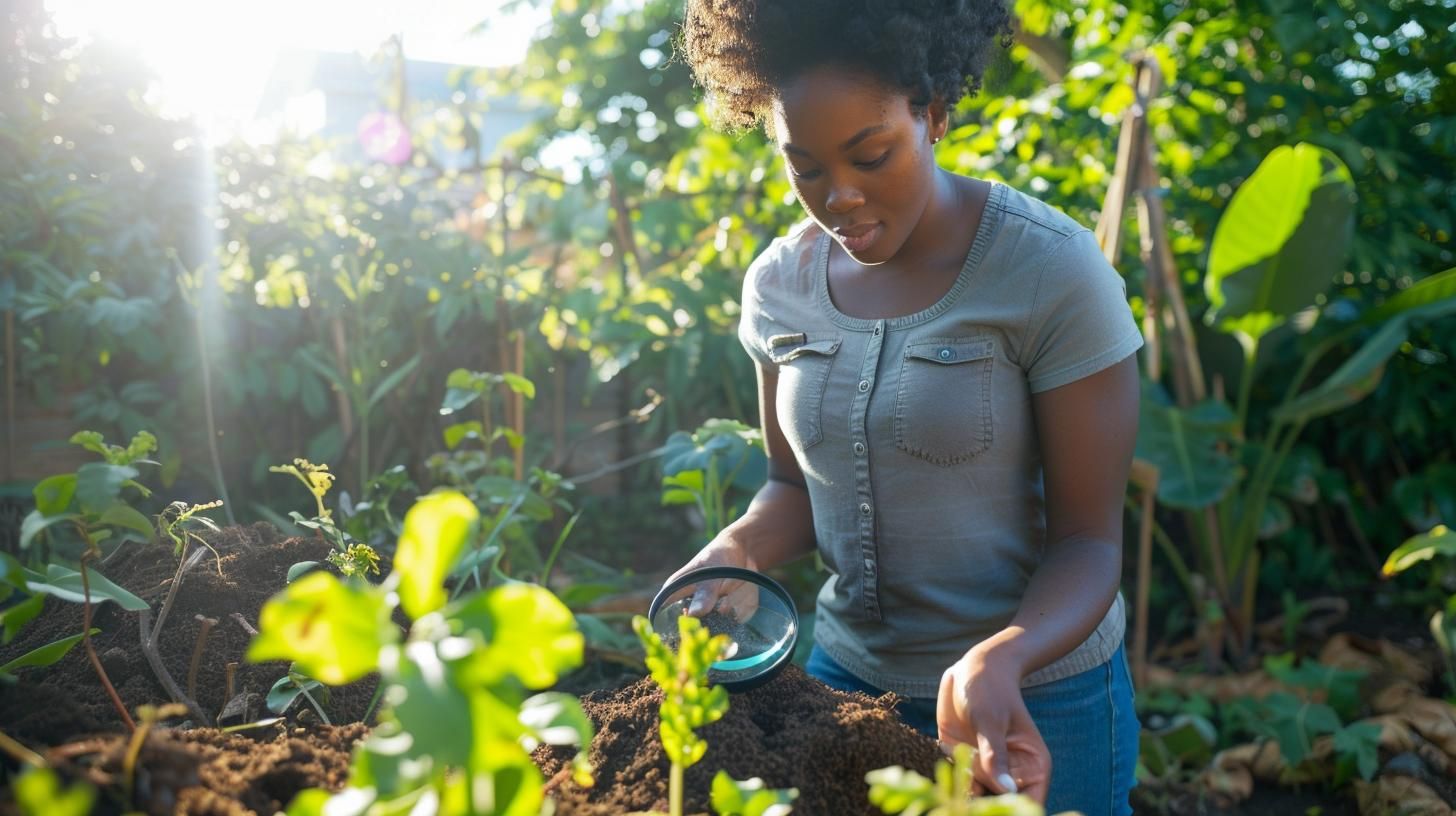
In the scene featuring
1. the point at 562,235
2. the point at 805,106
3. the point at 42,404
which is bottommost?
the point at 42,404

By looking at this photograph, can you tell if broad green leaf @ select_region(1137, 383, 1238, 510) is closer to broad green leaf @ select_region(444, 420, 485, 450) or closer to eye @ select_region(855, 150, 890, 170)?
broad green leaf @ select_region(444, 420, 485, 450)

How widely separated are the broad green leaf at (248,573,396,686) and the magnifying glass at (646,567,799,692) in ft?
2.21

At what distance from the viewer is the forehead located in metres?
1.31

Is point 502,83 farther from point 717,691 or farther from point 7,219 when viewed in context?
point 717,691

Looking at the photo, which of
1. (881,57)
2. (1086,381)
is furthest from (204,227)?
(1086,381)

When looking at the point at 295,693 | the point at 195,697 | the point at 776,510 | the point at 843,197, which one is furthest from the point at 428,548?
the point at 776,510

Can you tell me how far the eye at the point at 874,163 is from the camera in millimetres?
1341

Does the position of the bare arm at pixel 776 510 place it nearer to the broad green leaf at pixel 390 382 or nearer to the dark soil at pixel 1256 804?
the broad green leaf at pixel 390 382

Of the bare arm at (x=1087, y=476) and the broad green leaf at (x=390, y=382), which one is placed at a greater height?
the bare arm at (x=1087, y=476)

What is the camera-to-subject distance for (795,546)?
1687mm

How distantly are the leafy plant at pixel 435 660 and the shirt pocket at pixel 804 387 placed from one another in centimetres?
103

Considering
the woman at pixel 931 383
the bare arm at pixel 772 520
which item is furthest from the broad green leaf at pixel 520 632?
the bare arm at pixel 772 520

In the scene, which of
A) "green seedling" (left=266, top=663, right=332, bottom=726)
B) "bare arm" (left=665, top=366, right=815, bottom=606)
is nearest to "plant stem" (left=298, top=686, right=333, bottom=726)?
"green seedling" (left=266, top=663, right=332, bottom=726)

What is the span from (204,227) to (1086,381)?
2.40 meters
